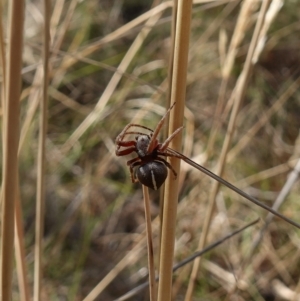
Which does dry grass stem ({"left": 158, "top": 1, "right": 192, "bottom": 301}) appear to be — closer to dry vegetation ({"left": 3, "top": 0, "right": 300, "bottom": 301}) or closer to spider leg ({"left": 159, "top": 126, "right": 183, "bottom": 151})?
spider leg ({"left": 159, "top": 126, "right": 183, "bottom": 151})

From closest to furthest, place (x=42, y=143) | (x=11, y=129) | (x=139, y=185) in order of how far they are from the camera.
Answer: (x=11, y=129)
(x=42, y=143)
(x=139, y=185)

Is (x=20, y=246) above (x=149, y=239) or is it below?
above

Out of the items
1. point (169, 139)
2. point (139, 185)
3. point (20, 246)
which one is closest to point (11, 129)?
point (169, 139)

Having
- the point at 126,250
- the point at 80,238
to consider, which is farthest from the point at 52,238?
the point at 126,250

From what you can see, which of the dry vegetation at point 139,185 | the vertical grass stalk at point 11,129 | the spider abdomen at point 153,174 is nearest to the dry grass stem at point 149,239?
the spider abdomen at point 153,174

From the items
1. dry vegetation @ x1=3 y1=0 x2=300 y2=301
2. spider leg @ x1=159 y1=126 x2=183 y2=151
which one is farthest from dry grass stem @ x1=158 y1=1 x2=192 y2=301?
dry vegetation @ x1=3 y1=0 x2=300 y2=301

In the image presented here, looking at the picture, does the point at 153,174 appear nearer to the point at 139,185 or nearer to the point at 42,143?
the point at 42,143

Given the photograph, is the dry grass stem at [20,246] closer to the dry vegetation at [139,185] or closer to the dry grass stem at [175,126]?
the dry grass stem at [175,126]

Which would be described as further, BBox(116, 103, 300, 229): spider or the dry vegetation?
the dry vegetation
